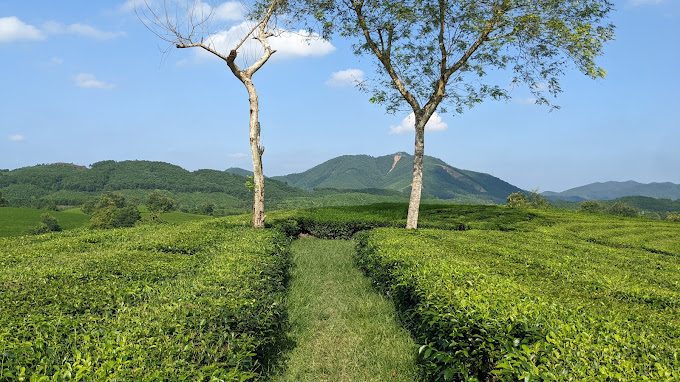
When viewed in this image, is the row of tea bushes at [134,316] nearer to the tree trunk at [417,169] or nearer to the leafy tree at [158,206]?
the tree trunk at [417,169]

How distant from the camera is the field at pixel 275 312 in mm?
3059

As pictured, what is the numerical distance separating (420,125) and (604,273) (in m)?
9.05

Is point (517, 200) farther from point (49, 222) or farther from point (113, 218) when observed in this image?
point (49, 222)

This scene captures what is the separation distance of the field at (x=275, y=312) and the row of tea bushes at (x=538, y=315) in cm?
2

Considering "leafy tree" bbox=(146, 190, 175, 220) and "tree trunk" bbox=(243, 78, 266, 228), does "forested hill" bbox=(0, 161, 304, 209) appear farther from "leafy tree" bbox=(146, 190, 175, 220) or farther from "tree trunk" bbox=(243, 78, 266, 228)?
"tree trunk" bbox=(243, 78, 266, 228)

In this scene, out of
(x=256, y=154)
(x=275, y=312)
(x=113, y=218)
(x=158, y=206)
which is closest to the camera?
(x=275, y=312)

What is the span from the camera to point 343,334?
6336mm

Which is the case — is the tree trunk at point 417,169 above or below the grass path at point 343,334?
above

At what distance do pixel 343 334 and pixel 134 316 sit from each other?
346cm

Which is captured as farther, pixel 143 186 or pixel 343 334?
pixel 143 186

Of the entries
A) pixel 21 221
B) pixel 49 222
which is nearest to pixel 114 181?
pixel 21 221

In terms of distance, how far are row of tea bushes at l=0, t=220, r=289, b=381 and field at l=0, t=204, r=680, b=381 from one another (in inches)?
0.7

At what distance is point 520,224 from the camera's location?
1677 cm

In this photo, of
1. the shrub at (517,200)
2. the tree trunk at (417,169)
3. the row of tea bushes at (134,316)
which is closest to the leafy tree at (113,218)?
the tree trunk at (417,169)
